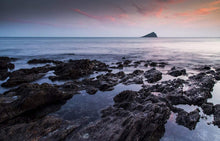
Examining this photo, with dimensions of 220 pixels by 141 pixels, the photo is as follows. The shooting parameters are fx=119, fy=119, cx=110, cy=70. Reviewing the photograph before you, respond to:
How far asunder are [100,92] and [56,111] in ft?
18.5

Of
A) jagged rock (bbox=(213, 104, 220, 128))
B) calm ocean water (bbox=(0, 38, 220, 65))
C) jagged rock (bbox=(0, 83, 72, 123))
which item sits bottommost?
jagged rock (bbox=(213, 104, 220, 128))

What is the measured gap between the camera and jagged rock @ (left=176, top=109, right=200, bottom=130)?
9.33 meters

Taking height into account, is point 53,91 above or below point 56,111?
above

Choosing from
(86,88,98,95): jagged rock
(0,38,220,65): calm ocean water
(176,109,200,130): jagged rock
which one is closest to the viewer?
(176,109,200,130): jagged rock

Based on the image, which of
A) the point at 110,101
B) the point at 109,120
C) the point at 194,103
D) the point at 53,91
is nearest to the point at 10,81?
the point at 53,91

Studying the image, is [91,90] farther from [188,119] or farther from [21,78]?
[21,78]

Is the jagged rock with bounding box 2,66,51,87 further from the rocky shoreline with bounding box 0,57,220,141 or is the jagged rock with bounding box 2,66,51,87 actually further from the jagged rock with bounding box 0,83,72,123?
the jagged rock with bounding box 0,83,72,123

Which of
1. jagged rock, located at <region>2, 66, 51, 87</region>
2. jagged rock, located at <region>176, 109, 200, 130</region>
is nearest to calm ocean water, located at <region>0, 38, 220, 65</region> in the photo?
jagged rock, located at <region>2, 66, 51, 87</region>

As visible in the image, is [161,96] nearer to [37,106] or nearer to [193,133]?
[193,133]

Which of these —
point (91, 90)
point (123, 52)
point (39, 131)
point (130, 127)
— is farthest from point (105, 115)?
point (123, 52)

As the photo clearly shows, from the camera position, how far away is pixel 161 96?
12820 millimetres

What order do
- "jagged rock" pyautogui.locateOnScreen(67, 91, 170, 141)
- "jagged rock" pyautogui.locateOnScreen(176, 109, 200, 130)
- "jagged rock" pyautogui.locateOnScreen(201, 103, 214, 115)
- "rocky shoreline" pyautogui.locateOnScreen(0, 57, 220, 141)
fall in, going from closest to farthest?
"jagged rock" pyautogui.locateOnScreen(67, 91, 170, 141) < "rocky shoreline" pyautogui.locateOnScreen(0, 57, 220, 141) < "jagged rock" pyautogui.locateOnScreen(176, 109, 200, 130) < "jagged rock" pyautogui.locateOnScreen(201, 103, 214, 115)

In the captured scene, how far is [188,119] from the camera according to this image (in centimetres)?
970

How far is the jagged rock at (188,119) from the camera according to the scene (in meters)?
9.33
